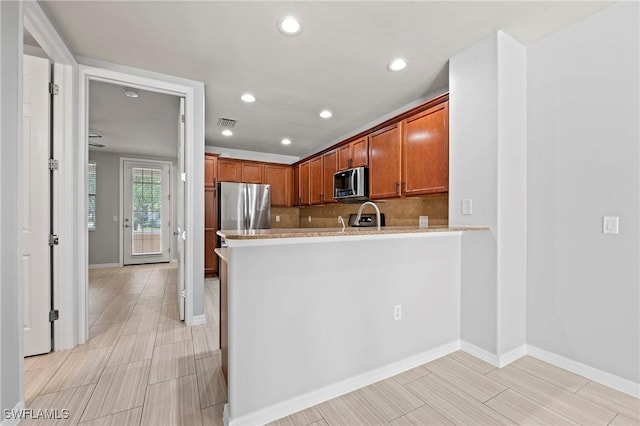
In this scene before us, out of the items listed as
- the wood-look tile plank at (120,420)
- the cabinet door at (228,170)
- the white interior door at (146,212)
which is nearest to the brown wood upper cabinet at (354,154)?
the cabinet door at (228,170)

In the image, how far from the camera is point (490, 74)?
211 centimetres

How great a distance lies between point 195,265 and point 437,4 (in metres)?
2.88

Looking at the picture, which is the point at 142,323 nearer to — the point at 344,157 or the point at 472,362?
the point at 472,362

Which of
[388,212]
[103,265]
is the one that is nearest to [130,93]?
[388,212]

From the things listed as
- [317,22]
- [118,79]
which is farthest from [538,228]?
[118,79]

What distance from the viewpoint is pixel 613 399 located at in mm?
1682

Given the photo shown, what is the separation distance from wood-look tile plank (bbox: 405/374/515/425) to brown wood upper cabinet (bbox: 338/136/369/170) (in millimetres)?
2546

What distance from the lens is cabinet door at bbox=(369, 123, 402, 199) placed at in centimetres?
315

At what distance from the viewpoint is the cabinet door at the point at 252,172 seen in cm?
536

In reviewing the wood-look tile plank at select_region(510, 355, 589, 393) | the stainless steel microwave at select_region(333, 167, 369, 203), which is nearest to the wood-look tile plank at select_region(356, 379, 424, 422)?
the wood-look tile plank at select_region(510, 355, 589, 393)

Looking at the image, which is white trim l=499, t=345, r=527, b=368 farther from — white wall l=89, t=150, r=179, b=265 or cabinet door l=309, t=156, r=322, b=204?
white wall l=89, t=150, r=179, b=265

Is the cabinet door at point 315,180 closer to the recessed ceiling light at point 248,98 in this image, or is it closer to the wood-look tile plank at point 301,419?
the recessed ceiling light at point 248,98

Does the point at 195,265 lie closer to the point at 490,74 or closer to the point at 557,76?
the point at 490,74
